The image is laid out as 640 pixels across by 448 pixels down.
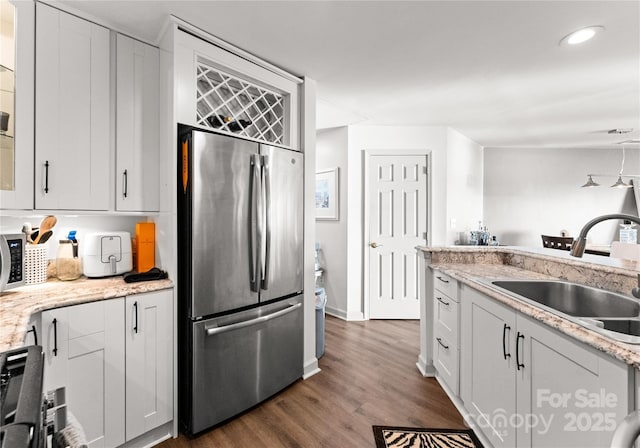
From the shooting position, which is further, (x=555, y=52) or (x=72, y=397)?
(x=555, y=52)

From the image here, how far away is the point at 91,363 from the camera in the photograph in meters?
1.55

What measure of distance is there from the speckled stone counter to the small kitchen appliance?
2187 millimetres

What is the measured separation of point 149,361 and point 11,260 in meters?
0.86

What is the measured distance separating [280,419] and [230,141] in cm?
182

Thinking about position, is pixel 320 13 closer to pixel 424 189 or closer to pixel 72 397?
pixel 72 397

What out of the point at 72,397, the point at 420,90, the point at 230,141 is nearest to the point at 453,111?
the point at 420,90

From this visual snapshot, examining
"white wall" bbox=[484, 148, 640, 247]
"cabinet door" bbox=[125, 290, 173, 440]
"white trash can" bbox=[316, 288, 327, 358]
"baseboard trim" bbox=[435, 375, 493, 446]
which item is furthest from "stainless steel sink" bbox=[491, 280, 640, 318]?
"white wall" bbox=[484, 148, 640, 247]

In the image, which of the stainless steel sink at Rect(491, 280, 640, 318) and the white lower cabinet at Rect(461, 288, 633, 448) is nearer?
the white lower cabinet at Rect(461, 288, 633, 448)

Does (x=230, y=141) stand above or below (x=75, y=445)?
above

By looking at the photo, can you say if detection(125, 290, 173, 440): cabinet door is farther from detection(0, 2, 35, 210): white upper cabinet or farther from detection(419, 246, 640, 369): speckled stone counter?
detection(419, 246, 640, 369): speckled stone counter

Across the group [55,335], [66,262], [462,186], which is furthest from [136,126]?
[462,186]

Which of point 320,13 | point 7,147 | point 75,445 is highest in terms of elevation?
point 320,13

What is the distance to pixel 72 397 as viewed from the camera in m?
1.49

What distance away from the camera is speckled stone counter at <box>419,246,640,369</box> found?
3.31 feet
